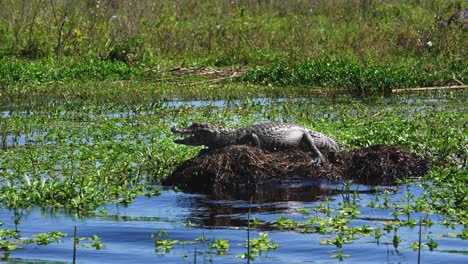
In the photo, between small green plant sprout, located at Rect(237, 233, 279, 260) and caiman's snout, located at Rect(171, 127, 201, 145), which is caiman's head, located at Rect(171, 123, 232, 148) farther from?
small green plant sprout, located at Rect(237, 233, 279, 260)

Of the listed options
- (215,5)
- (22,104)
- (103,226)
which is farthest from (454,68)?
(103,226)

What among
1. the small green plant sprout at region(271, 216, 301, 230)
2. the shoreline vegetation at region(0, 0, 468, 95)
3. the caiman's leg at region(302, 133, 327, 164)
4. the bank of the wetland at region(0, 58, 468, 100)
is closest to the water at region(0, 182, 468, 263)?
the small green plant sprout at region(271, 216, 301, 230)

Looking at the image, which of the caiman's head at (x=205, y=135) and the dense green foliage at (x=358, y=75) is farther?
the dense green foliage at (x=358, y=75)

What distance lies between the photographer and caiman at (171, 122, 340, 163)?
11.5 metres

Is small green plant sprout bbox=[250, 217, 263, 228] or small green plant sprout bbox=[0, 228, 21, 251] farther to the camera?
small green plant sprout bbox=[250, 217, 263, 228]

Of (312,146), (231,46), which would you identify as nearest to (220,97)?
(231,46)

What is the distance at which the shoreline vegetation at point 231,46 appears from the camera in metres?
19.3

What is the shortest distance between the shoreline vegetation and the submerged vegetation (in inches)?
2.0

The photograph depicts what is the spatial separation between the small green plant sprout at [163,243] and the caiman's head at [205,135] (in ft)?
9.72

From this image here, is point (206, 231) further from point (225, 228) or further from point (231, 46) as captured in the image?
point (231, 46)

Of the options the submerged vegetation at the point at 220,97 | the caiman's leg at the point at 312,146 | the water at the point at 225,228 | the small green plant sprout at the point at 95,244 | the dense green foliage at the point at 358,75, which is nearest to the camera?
the water at the point at 225,228

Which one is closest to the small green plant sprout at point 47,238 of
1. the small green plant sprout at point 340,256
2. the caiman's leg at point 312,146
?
the small green plant sprout at point 340,256

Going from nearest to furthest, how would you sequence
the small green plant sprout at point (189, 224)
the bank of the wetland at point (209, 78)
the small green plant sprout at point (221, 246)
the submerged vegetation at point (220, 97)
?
the small green plant sprout at point (221, 246) < the small green plant sprout at point (189, 224) < the submerged vegetation at point (220, 97) < the bank of the wetland at point (209, 78)

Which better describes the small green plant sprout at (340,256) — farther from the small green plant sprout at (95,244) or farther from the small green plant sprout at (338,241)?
the small green plant sprout at (95,244)
